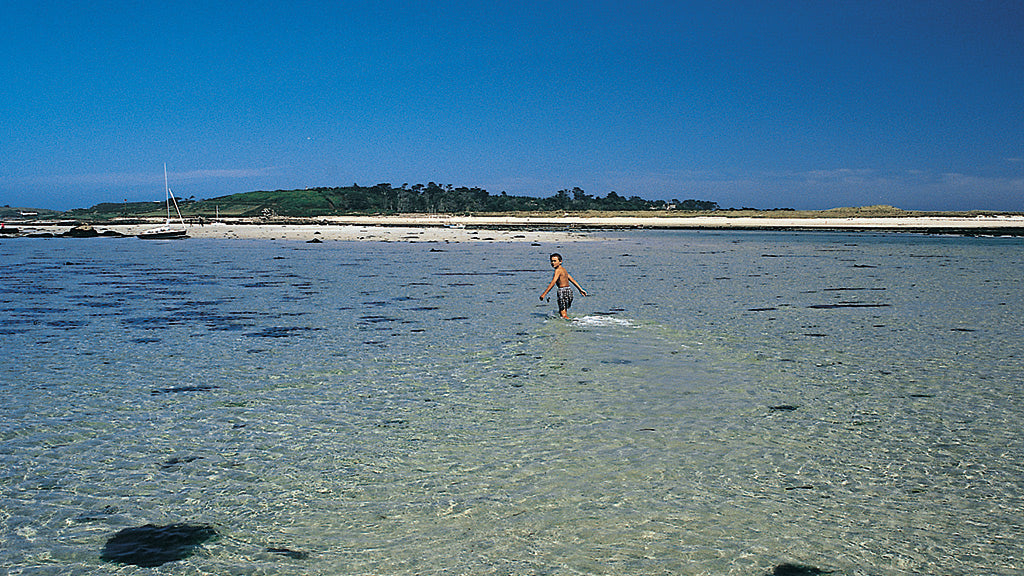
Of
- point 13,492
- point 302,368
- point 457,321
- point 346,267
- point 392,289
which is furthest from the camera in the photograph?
point 346,267

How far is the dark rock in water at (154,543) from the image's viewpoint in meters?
6.25

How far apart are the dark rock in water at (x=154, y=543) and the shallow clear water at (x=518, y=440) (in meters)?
0.12

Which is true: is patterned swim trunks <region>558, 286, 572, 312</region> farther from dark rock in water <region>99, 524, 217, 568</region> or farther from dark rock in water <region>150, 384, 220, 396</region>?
dark rock in water <region>99, 524, 217, 568</region>

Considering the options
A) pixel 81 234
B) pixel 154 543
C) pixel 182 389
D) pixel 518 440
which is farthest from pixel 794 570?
pixel 81 234

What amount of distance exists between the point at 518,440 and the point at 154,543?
173 inches

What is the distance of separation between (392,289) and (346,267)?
12330 mm

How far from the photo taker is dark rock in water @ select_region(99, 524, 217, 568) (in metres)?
6.25

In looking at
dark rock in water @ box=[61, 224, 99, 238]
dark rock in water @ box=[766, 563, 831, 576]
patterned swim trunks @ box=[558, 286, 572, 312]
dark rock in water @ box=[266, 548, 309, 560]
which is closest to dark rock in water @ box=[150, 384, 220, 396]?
dark rock in water @ box=[266, 548, 309, 560]

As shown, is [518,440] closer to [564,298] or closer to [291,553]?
[291,553]

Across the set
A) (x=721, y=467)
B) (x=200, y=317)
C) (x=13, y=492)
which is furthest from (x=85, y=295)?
(x=721, y=467)

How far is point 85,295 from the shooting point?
25609mm

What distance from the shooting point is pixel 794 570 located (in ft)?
20.0

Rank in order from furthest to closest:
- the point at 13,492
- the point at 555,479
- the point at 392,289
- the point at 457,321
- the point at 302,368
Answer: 1. the point at 392,289
2. the point at 457,321
3. the point at 302,368
4. the point at 555,479
5. the point at 13,492

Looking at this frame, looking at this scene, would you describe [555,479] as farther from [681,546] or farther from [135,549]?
[135,549]
